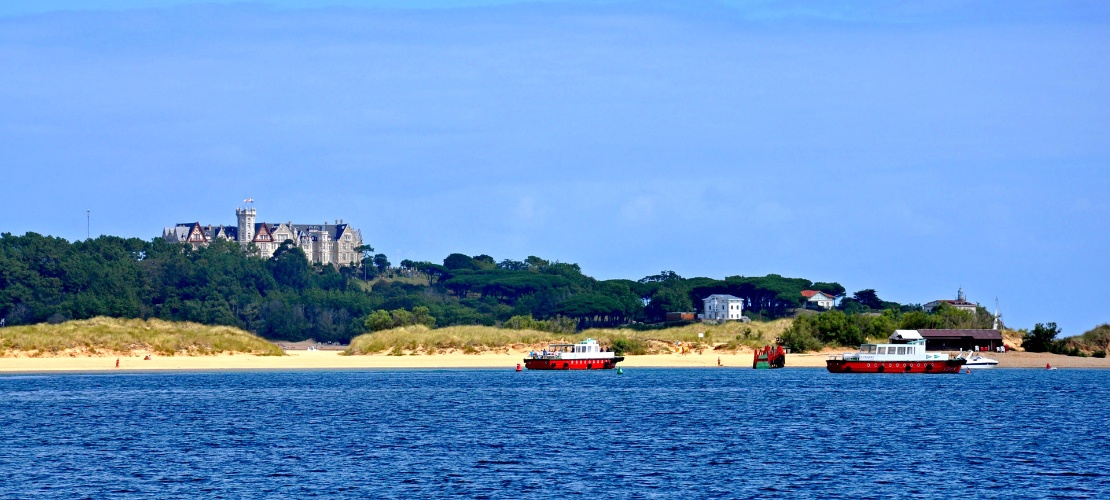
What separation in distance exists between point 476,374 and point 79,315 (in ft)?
288

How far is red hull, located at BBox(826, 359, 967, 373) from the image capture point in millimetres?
92562

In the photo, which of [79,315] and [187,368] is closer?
[187,368]

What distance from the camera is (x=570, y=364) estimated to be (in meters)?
98.1

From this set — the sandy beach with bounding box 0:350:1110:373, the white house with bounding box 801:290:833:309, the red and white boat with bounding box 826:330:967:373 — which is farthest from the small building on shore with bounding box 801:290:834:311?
the red and white boat with bounding box 826:330:967:373

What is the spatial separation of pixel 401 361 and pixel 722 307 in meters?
88.5

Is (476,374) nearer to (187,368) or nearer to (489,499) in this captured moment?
(187,368)

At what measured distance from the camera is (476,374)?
307ft

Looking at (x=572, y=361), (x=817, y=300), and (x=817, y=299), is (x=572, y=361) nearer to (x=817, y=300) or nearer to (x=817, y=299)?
(x=817, y=300)

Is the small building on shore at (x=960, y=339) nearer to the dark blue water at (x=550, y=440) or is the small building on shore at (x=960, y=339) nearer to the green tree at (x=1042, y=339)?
the green tree at (x=1042, y=339)

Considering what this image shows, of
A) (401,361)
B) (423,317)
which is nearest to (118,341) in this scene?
(401,361)

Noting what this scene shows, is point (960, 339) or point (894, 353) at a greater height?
point (960, 339)

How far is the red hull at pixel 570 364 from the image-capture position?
97562 mm

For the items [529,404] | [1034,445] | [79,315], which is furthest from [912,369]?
[79,315]

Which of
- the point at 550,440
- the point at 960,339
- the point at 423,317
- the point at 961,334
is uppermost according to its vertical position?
the point at 423,317
